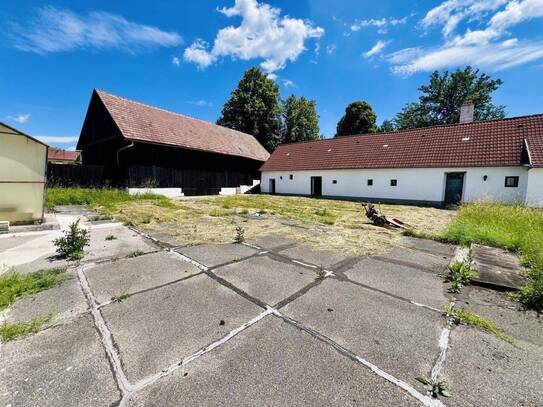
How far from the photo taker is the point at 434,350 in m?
2.17

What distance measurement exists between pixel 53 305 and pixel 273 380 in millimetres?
2829

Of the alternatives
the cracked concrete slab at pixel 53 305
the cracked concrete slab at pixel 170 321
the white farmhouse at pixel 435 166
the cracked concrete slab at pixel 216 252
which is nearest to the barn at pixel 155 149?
the white farmhouse at pixel 435 166

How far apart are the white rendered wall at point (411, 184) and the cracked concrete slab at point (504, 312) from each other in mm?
13327

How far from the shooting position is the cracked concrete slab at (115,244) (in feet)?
15.1

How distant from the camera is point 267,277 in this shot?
3.71 m

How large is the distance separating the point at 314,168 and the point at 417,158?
7.74 m

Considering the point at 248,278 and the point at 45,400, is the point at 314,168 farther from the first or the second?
the point at 45,400

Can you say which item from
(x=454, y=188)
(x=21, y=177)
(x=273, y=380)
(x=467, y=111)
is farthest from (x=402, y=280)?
(x=467, y=111)

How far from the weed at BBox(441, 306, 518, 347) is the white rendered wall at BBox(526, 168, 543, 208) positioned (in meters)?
14.4

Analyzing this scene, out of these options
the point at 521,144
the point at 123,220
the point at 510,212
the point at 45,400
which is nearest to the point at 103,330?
the point at 45,400

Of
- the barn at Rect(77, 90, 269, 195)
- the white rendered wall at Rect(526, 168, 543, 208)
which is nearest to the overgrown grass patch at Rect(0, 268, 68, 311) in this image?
the barn at Rect(77, 90, 269, 195)

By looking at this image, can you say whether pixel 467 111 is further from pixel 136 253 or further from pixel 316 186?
pixel 136 253

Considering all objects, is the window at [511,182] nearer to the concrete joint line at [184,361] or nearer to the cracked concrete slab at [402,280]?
the cracked concrete slab at [402,280]

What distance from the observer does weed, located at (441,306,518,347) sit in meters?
2.38
